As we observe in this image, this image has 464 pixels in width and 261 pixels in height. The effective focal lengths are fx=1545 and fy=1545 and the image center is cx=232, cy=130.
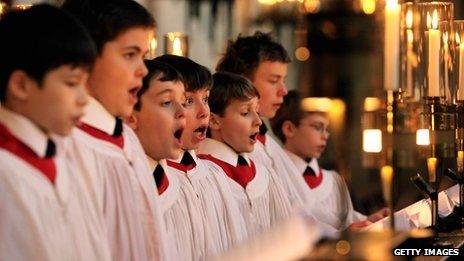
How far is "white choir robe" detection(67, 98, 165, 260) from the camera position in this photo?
14.9ft

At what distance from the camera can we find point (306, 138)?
28.0 feet

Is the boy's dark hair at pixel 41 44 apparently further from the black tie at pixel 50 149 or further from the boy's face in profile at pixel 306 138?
the boy's face in profile at pixel 306 138

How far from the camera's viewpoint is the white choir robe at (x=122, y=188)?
4.55 m

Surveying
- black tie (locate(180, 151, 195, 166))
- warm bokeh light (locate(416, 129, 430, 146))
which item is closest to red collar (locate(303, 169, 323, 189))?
warm bokeh light (locate(416, 129, 430, 146))

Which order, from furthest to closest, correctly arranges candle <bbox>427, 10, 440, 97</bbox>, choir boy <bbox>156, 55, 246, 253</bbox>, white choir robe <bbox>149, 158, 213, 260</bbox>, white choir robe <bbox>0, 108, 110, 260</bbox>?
candle <bbox>427, 10, 440, 97</bbox> → choir boy <bbox>156, 55, 246, 253</bbox> → white choir robe <bbox>149, 158, 213, 260</bbox> → white choir robe <bbox>0, 108, 110, 260</bbox>

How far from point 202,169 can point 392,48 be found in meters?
0.92

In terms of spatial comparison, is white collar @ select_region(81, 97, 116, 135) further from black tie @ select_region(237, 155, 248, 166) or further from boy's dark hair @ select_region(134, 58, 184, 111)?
black tie @ select_region(237, 155, 248, 166)

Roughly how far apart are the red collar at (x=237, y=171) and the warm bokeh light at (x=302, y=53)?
11.4 metres

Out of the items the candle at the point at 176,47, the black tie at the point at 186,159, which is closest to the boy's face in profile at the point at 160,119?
the black tie at the point at 186,159

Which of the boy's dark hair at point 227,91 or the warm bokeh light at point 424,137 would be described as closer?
the boy's dark hair at point 227,91

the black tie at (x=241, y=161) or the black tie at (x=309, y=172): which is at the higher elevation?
the black tie at (x=241, y=161)

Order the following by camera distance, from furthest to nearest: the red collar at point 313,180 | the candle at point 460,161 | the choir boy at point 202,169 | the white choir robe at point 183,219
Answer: the red collar at point 313,180
the candle at point 460,161
the choir boy at point 202,169
the white choir robe at point 183,219

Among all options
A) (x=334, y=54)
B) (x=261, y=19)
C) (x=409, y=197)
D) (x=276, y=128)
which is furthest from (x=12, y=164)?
(x=334, y=54)

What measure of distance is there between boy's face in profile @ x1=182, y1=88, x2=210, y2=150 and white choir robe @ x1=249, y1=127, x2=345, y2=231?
3.86 ft
